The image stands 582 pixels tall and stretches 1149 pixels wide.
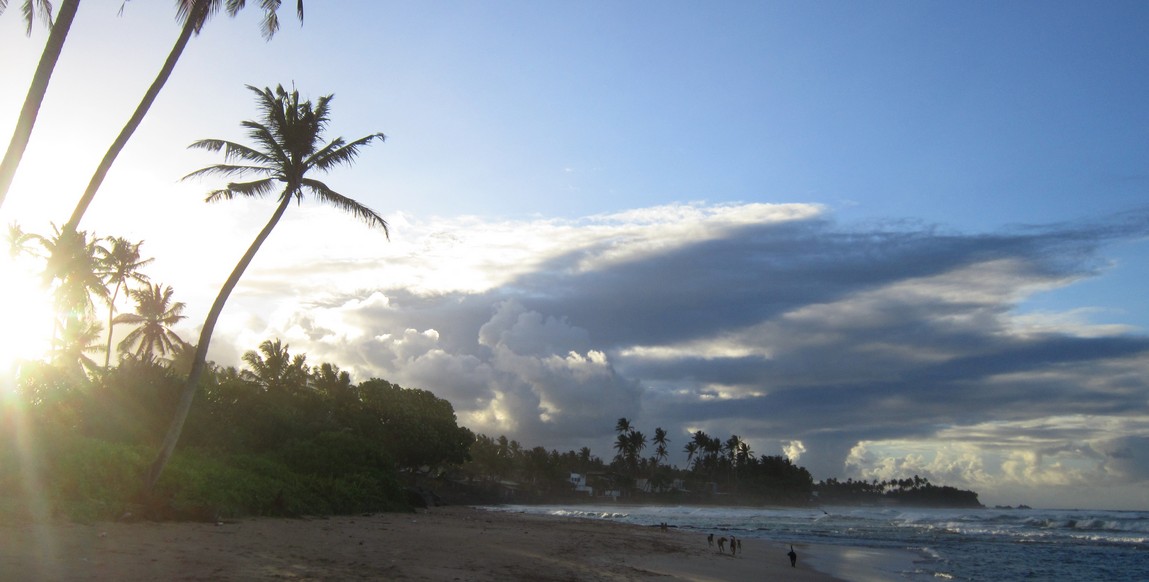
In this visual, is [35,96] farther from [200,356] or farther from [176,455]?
[176,455]

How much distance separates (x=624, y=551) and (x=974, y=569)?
39.4ft

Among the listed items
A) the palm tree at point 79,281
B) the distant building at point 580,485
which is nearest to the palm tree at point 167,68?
the palm tree at point 79,281

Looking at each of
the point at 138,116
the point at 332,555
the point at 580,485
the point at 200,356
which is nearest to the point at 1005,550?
the point at 332,555

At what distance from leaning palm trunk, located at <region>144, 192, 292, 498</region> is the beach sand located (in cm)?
193

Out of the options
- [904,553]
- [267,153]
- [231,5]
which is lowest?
[904,553]

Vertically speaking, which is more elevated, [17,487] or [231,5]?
[231,5]

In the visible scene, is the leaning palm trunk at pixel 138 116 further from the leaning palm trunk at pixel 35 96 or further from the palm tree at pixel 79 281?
the palm tree at pixel 79 281

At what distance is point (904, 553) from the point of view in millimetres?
31734

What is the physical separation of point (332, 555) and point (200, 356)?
7.05 m

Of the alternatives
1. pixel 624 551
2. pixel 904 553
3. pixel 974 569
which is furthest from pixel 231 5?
pixel 904 553

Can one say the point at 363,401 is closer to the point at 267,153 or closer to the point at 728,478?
the point at 267,153

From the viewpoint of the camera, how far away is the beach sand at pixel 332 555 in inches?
438

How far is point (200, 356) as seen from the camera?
1880 centimetres

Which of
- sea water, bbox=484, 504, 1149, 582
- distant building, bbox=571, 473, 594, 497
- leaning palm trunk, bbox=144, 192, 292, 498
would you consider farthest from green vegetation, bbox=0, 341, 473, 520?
distant building, bbox=571, 473, 594, 497
